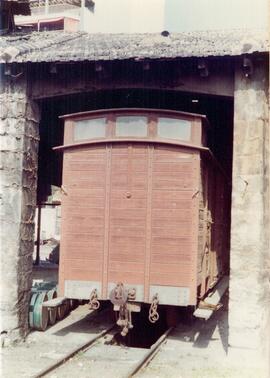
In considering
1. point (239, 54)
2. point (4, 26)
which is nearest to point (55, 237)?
point (4, 26)

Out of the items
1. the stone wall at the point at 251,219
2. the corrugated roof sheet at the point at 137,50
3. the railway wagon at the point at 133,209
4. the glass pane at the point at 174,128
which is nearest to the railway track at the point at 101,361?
the railway wagon at the point at 133,209

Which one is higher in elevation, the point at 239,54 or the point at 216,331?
the point at 239,54

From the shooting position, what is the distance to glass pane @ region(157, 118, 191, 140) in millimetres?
7441

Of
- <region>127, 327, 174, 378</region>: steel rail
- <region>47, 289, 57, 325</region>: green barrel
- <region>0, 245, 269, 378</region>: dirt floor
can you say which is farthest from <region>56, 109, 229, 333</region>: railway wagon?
<region>47, 289, 57, 325</region>: green barrel

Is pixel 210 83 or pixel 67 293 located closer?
pixel 67 293

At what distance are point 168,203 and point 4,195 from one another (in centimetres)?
296

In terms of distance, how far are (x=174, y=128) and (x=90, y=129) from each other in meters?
1.38

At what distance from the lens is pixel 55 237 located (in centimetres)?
3612

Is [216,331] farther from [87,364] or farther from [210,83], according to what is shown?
[210,83]

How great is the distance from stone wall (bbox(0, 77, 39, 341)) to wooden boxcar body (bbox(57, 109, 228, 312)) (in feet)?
3.47

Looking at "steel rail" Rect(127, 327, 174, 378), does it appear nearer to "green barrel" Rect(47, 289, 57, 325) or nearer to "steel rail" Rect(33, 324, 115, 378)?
"steel rail" Rect(33, 324, 115, 378)

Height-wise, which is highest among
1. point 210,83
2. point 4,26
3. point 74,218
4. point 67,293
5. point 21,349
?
point 4,26

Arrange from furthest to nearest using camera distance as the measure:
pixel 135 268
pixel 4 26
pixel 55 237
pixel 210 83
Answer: pixel 55 237 → pixel 4 26 → pixel 210 83 → pixel 135 268

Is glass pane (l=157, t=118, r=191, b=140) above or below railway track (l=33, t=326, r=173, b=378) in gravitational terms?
above
